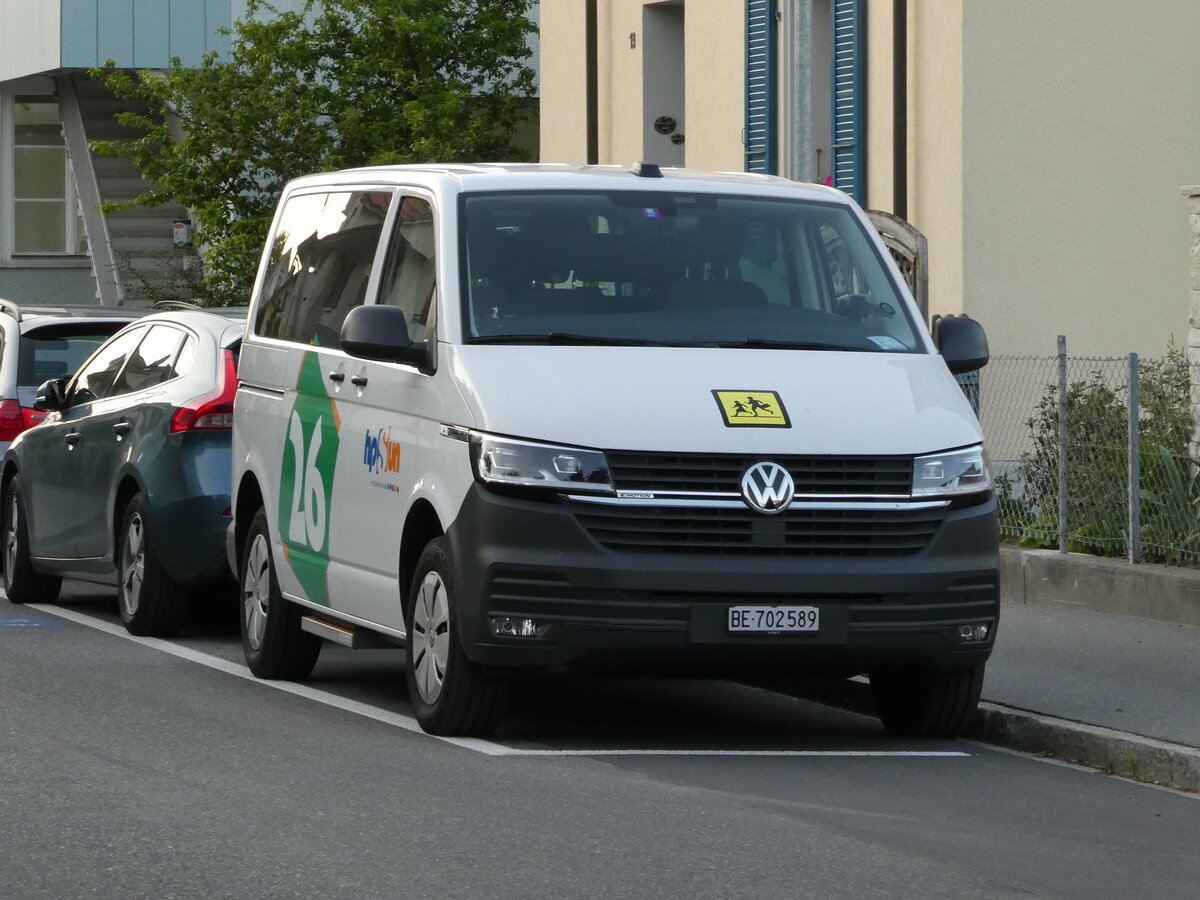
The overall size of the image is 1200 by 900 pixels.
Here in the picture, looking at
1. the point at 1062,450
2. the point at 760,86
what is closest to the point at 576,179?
the point at 1062,450

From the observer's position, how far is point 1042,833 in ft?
24.0

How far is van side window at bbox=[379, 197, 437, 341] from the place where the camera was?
9188mm

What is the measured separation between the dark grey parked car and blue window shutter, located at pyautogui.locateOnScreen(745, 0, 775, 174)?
8885 millimetres

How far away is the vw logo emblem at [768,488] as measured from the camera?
27.3ft

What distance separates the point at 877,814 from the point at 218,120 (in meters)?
23.3

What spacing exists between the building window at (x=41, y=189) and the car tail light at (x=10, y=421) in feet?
81.4

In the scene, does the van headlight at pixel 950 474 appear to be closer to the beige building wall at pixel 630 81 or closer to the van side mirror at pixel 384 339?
the van side mirror at pixel 384 339

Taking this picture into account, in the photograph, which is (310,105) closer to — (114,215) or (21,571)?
(114,215)

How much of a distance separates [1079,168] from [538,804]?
41.6 ft

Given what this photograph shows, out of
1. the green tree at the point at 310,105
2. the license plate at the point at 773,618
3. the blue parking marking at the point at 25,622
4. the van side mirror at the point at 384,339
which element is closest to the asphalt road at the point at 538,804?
the license plate at the point at 773,618

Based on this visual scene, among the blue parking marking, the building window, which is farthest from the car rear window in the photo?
the building window

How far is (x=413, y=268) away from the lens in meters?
9.44

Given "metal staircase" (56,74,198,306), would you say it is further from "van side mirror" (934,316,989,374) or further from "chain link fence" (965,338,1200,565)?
"van side mirror" (934,316,989,374)

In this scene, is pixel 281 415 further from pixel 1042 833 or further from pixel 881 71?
pixel 881 71
